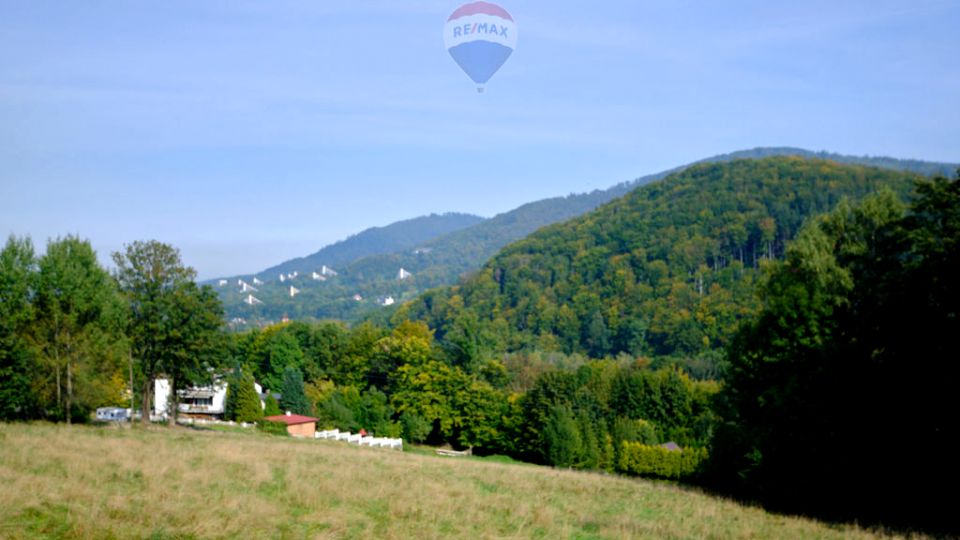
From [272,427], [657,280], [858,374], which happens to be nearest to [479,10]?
[858,374]

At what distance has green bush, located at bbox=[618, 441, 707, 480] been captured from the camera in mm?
48344

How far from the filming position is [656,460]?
1941 inches

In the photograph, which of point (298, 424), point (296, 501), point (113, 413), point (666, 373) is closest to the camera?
point (296, 501)

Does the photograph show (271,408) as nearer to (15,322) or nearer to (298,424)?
(298,424)

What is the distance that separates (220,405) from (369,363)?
16.9 meters

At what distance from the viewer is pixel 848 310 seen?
23.1 m

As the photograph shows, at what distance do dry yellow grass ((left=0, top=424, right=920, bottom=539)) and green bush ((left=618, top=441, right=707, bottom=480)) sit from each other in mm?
28030

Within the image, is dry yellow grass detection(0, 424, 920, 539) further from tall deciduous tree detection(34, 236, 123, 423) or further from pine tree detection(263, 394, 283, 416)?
pine tree detection(263, 394, 283, 416)

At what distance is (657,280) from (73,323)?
146754 millimetres

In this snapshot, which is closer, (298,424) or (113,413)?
(113,413)

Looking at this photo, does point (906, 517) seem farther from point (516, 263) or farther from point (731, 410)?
point (516, 263)

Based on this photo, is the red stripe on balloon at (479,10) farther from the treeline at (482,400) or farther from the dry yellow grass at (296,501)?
the treeline at (482,400)

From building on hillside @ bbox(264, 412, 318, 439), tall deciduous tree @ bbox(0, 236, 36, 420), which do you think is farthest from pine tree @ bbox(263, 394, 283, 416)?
tall deciduous tree @ bbox(0, 236, 36, 420)

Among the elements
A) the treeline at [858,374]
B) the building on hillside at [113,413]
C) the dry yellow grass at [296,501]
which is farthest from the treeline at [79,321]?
the treeline at [858,374]
